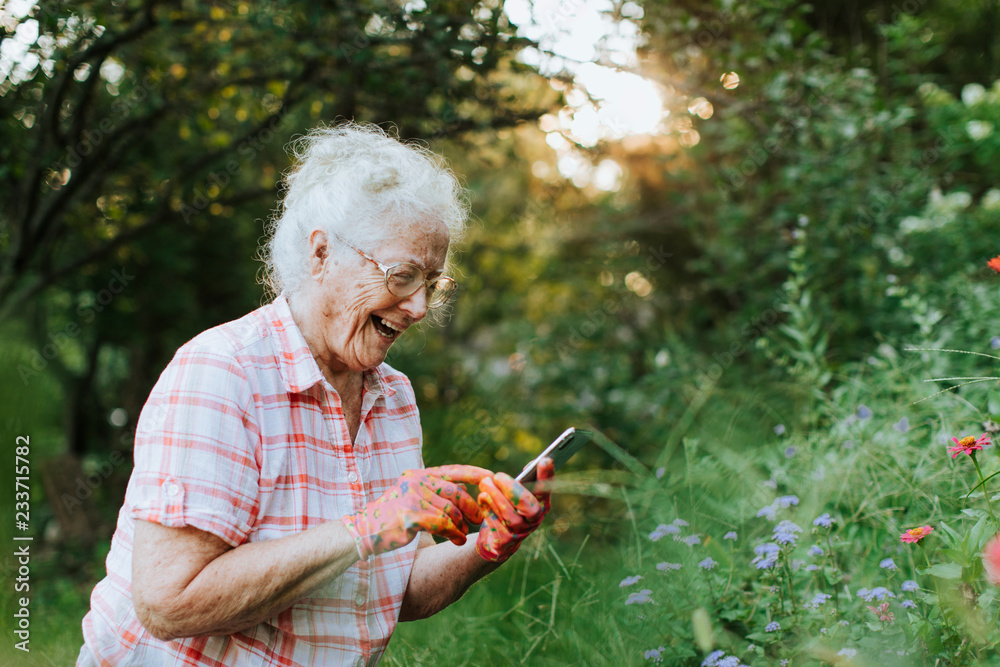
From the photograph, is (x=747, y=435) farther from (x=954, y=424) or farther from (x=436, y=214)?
(x=436, y=214)

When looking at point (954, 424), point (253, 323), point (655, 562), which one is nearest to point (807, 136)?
point (954, 424)

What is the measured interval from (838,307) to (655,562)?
8.39 ft

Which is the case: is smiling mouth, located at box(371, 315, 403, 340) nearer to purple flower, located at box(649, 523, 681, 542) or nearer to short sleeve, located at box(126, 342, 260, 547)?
short sleeve, located at box(126, 342, 260, 547)

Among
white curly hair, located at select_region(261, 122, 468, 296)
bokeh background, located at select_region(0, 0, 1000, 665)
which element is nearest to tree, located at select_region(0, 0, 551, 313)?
bokeh background, located at select_region(0, 0, 1000, 665)

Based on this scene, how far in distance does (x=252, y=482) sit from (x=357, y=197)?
2.25 feet

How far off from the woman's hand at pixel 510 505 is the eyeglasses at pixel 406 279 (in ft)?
1.65

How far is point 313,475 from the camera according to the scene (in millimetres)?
1508

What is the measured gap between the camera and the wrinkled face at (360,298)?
159 centimetres

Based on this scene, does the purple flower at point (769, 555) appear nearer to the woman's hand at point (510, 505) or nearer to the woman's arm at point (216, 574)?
Result: the woman's hand at point (510, 505)

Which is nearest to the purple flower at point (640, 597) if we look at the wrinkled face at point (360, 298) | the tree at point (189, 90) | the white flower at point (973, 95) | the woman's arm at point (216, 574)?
the woman's arm at point (216, 574)

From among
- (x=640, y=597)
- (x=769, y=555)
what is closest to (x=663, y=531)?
(x=640, y=597)

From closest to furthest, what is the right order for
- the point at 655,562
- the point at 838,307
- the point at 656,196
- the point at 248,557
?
1. the point at 248,557
2. the point at 655,562
3. the point at 838,307
4. the point at 656,196

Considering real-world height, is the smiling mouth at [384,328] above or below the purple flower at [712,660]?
above

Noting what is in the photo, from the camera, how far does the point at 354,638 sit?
5.02 ft
